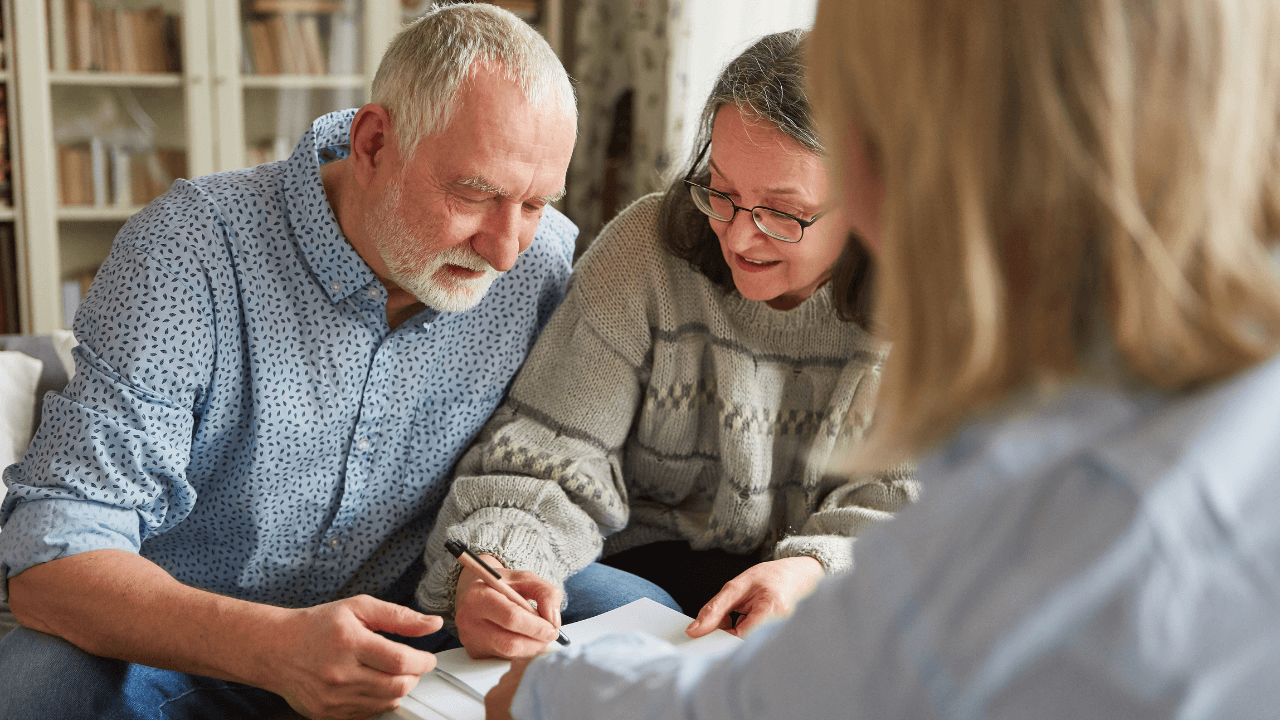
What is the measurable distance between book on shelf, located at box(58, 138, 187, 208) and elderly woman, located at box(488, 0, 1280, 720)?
10.6 ft

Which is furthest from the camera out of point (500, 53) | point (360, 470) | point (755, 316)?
point (755, 316)

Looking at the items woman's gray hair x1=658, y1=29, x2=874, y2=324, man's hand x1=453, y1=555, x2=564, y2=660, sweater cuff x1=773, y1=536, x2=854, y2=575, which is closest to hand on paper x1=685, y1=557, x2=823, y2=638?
sweater cuff x1=773, y1=536, x2=854, y2=575

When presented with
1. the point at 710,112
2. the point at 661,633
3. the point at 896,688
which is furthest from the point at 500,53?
the point at 896,688

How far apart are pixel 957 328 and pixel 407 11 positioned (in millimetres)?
3362

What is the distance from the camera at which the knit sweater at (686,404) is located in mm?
1437

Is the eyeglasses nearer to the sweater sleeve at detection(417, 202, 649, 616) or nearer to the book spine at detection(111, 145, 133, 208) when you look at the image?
the sweater sleeve at detection(417, 202, 649, 616)

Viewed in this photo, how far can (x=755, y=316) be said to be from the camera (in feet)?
4.96

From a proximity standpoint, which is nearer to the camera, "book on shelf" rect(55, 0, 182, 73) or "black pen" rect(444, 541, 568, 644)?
"black pen" rect(444, 541, 568, 644)

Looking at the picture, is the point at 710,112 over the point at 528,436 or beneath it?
over

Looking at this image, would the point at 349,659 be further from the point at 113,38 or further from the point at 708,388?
the point at 113,38

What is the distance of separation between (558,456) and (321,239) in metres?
0.44

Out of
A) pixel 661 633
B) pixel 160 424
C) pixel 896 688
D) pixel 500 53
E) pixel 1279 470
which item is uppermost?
pixel 500 53

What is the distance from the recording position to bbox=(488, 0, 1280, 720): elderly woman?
1.53 feet

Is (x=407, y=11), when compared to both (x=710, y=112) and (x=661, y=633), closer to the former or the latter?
(x=710, y=112)
